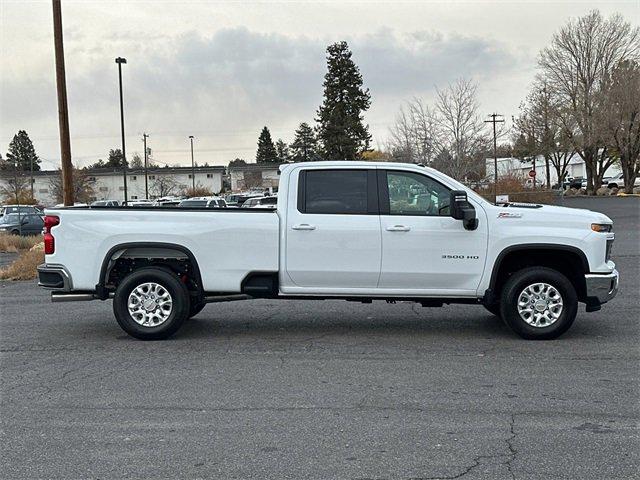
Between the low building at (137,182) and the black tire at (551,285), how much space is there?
2970 inches

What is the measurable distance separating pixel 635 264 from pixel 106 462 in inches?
524

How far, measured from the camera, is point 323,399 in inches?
223

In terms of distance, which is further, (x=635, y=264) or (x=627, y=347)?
(x=635, y=264)

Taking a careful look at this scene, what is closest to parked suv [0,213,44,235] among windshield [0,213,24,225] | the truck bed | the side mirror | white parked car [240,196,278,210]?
windshield [0,213,24,225]

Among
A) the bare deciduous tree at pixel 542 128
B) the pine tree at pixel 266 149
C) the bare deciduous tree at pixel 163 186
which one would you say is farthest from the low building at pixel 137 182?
the bare deciduous tree at pixel 542 128

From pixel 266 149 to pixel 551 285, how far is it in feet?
397

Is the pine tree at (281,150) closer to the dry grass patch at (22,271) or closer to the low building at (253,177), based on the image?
the low building at (253,177)

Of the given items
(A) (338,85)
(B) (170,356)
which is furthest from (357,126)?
(B) (170,356)

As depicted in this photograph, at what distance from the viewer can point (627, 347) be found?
732cm

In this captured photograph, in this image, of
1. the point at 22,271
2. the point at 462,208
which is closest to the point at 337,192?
the point at 462,208

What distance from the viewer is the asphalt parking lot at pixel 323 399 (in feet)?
14.4

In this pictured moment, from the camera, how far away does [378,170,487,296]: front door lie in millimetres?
7578

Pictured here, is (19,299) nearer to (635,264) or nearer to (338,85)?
(635,264)

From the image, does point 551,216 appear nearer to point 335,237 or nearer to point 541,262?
point 541,262
